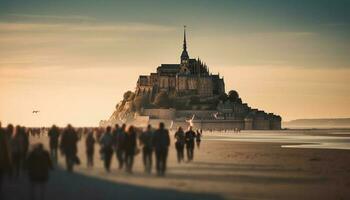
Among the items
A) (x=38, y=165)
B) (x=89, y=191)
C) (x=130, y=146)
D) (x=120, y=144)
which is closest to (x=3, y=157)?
(x=38, y=165)

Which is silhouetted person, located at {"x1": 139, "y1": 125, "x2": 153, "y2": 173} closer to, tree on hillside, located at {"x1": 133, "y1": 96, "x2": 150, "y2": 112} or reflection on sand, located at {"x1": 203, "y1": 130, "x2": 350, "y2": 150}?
reflection on sand, located at {"x1": 203, "y1": 130, "x2": 350, "y2": 150}

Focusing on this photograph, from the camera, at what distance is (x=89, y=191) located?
12461 millimetres

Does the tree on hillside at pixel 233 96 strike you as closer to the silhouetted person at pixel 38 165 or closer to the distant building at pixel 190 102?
the distant building at pixel 190 102

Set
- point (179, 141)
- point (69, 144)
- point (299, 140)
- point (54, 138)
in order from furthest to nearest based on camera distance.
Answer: point (299, 140) < point (179, 141) < point (54, 138) < point (69, 144)

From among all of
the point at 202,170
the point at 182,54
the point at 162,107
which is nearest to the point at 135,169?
the point at 202,170

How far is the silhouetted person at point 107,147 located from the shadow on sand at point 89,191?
88cm

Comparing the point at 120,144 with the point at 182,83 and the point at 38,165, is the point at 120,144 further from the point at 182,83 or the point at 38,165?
the point at 182,83

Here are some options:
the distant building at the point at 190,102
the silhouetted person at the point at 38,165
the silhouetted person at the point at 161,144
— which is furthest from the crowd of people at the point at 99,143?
the distant building at the point at 190,102

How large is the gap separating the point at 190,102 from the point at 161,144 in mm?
136392

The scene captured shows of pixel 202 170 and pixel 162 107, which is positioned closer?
pixel 202 170

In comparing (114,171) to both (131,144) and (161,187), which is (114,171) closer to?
(131,144)

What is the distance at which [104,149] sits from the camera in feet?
49.5

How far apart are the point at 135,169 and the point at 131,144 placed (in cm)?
131

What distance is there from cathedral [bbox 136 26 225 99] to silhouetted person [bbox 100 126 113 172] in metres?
140
